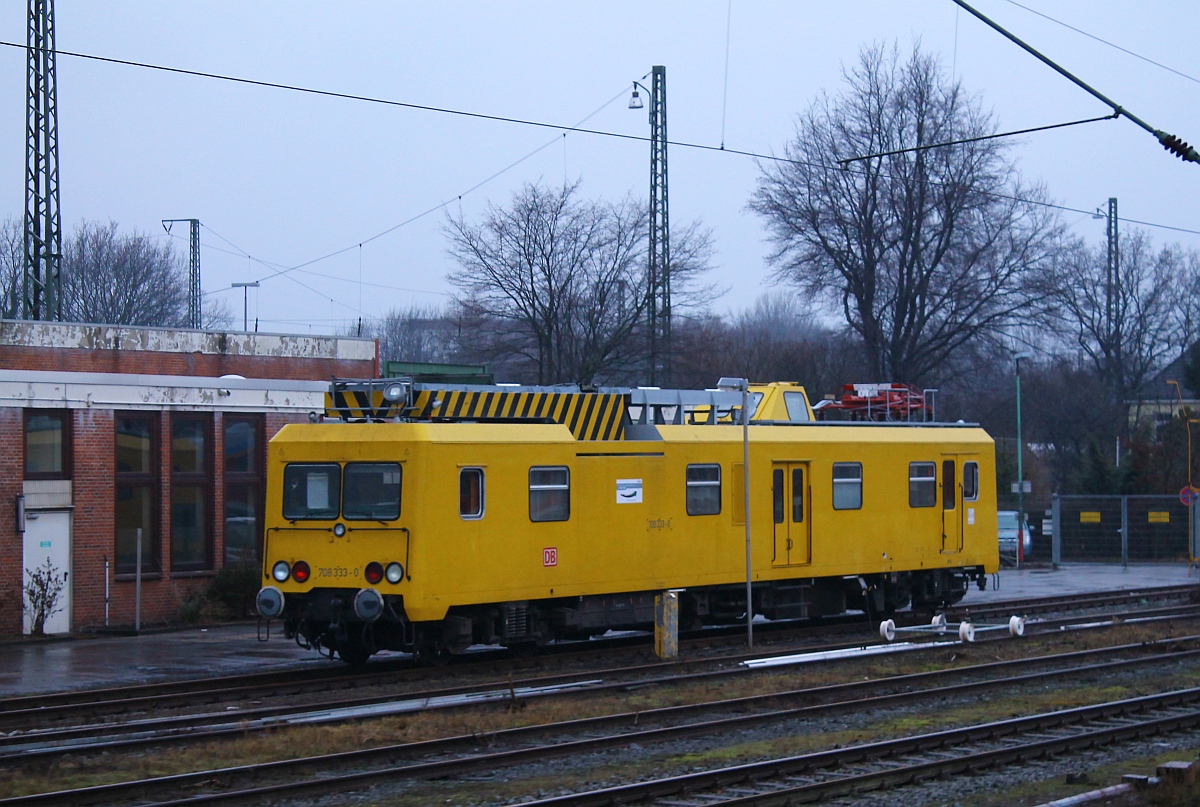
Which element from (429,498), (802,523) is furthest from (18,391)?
(802,523)

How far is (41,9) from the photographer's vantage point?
23062mm

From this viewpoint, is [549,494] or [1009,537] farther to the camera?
[1009,537]

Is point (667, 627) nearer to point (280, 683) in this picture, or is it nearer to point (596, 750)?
point (280, 683)

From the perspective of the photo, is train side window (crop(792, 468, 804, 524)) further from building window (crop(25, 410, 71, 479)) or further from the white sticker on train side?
building window (crop(25, 410, 71, 479))

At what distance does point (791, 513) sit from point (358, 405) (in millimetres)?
6237

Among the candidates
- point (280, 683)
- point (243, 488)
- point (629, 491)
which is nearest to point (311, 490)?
point (280, 683)

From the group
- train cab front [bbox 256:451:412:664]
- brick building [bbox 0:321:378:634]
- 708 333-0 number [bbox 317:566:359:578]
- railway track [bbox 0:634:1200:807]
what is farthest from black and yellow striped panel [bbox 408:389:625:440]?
brick building [bbox 0:321:378:634]

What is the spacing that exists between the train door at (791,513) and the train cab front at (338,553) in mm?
5626

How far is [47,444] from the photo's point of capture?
21328 mm

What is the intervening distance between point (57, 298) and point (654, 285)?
1308cm

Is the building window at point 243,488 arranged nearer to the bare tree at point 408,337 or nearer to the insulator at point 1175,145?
the insulator at point 1175,145

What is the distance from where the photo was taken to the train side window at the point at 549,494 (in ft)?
51.4

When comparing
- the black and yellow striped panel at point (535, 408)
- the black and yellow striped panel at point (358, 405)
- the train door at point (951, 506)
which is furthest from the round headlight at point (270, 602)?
the train door at point (951, 506)

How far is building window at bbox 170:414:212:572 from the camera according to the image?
74.7 ft
